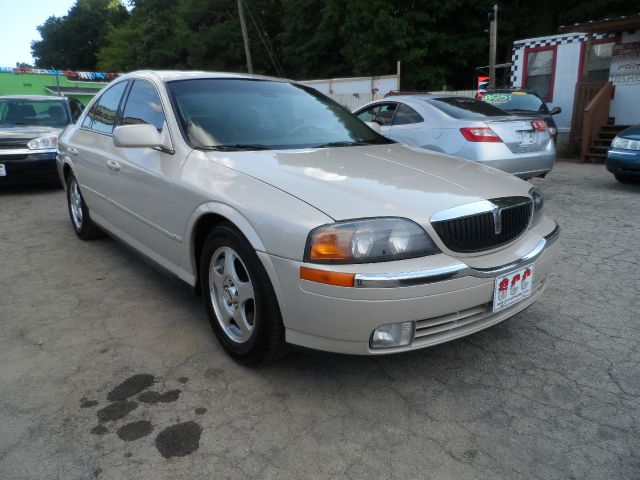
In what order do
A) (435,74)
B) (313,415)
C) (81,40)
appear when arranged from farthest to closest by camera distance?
(81,40) → (435,74) → (313,415)

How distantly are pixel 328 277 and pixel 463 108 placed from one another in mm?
5034

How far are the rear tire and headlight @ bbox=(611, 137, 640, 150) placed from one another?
704 cm

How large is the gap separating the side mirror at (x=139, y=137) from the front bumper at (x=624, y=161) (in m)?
6.70

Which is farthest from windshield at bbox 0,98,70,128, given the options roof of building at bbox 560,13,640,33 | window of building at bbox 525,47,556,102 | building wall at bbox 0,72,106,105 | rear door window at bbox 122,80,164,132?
building wall at bbox 0,72,106,105

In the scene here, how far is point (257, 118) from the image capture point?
10.5 ft

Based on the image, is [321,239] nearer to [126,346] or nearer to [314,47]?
[126,346]

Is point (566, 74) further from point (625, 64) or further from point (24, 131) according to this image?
point (24, 131)

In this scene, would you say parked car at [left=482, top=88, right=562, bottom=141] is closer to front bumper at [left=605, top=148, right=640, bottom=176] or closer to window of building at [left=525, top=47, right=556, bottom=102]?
front bumper at [left=605, top=148, right=640, bottom=176]

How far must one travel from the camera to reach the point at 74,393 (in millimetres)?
2410

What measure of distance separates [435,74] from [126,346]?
22915 mm

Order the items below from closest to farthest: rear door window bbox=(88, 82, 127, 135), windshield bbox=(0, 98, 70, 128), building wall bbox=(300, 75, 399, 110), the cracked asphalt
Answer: the cracked asphalt → rear door window bbox=(88, 82, 127, 135) → windshield bbox=(0, 98, 70, 128) → building wall bbox=(300, 75, 399, 110)

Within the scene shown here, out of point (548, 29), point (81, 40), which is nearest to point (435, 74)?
point (548, 29)

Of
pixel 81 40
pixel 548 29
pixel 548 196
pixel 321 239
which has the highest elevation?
pixel 81 40

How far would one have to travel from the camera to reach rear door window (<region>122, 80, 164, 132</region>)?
3.20m
